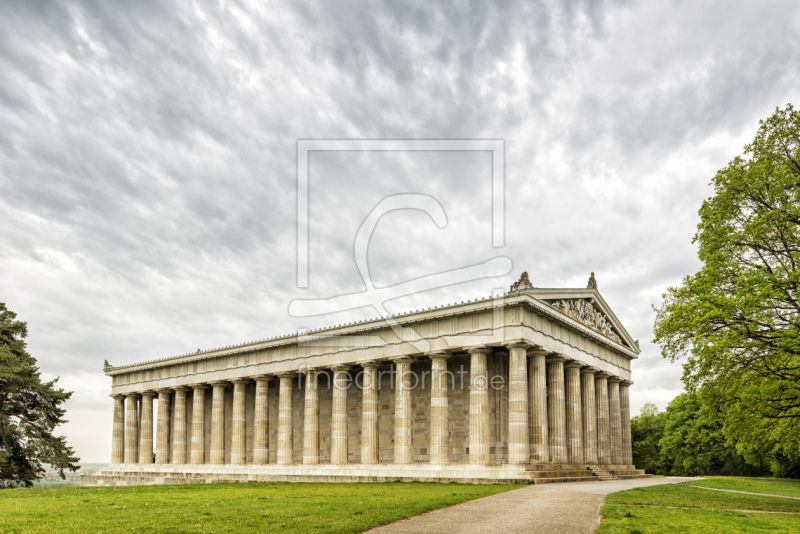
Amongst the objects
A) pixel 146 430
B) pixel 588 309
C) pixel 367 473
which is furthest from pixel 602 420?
pixel 146 430

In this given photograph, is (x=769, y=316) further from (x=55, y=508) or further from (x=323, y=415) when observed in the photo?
(x=323, y=415)

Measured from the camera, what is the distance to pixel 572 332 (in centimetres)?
5422

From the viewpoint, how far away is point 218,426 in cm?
6962

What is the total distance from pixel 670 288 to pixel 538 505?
15.2 meters

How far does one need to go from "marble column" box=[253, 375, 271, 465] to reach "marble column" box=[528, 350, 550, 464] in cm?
2860

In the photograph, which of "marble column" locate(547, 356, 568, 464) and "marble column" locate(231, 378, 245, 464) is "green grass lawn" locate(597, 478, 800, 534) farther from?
"marble column" locate(231, 378, 245, 464)

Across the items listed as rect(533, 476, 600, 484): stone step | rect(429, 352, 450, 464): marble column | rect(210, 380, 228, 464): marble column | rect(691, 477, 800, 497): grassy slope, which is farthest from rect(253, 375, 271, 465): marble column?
rect(691, 477, 800, 497): grassy slope

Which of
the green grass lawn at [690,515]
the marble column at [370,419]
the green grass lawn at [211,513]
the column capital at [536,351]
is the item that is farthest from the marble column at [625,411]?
the green grass lawn at [211,513]

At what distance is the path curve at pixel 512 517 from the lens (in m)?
18.6

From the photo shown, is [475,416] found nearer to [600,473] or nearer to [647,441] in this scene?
[600,473]

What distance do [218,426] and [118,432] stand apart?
22.9m

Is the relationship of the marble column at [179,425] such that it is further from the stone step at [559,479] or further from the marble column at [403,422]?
the stone step at [559,479]

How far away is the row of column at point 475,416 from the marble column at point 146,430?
754 millimetres

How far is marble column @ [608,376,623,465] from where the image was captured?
6197 centimetres
